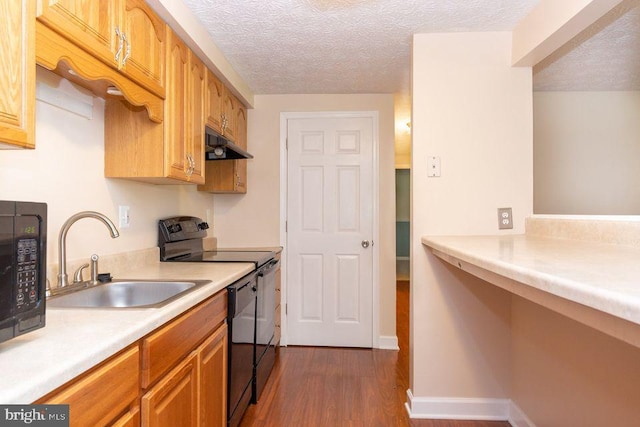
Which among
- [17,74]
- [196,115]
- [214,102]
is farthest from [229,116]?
[17,74]

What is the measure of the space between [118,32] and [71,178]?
0.64 meters

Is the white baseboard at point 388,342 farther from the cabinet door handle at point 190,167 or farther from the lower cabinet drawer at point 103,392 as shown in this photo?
the lower cabinet drawer at point 103,392

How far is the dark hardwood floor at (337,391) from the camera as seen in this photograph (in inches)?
79.9

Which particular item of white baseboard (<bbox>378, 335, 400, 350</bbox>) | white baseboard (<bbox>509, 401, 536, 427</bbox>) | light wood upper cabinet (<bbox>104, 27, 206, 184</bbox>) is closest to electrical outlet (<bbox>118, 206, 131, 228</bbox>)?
light wood upper cabinet (<bbox>104, 27, 206, 184</bbox>)

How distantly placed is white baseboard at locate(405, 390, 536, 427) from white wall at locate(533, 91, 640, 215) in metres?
1.63

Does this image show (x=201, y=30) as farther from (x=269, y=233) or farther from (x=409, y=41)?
(x=269, y=233)

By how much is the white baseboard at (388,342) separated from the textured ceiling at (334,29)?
221 cm

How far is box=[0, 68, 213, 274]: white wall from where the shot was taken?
1292 mm

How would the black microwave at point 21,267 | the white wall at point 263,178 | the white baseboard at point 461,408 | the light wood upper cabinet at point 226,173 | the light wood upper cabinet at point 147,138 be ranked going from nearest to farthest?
the black microwave at point 21,267 → the light wood upper cabinet at point 147,138 → the white baseboard at point 461,408 → the light wood upper cabinet at point 226,173 → the white wall at point 263,178

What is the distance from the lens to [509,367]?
2.10 m

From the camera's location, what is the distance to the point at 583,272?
0.83 m

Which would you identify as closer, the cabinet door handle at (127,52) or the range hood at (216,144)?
the cabinet door handle at (127,52)

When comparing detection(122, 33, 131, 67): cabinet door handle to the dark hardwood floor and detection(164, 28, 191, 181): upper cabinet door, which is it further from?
the dark hardwood floor

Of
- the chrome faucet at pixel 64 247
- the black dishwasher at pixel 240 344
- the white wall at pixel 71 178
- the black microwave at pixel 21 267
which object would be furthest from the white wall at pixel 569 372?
the white wall at pixel 71 178
